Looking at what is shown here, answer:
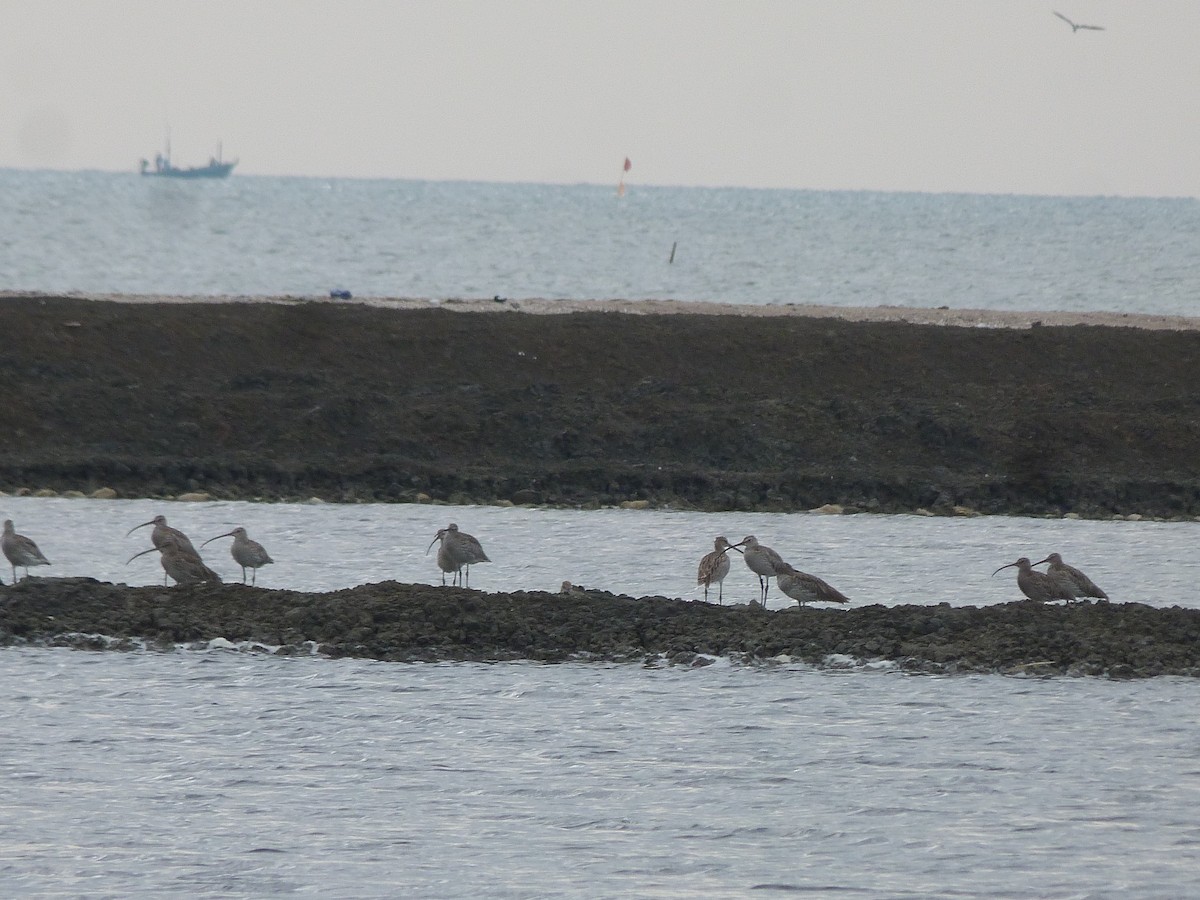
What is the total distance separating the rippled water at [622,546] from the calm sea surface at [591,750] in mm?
82

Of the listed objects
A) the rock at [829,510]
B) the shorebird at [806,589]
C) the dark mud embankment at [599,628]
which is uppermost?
the rock at [829,510]

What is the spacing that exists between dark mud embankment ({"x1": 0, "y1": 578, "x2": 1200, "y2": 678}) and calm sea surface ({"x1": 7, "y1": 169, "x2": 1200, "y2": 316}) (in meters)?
44.1

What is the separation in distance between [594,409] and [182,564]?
12962mm

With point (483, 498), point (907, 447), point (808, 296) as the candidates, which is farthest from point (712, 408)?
point (808, 296)

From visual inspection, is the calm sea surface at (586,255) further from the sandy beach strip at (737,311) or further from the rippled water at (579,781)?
the rippled water at (579,781)

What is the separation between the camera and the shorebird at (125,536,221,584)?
18.4m

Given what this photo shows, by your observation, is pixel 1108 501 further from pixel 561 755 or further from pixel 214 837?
pixel 214 837

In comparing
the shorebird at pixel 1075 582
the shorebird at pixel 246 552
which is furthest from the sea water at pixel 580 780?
the shorebird at pixel 1075 582

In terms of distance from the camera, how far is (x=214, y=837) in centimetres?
1138

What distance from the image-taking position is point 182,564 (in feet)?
60.3

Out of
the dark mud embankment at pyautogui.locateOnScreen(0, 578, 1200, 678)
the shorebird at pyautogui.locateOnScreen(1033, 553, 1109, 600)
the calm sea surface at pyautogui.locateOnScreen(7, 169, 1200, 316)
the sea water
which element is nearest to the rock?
the shorebird at pyautogui.locateOnScreen(1033, 553, 1109, 600)

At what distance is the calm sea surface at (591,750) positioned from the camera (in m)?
10.9

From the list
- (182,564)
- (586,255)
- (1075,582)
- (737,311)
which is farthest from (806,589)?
(586,255)

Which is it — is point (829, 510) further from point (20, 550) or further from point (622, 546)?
point (20, 550)
